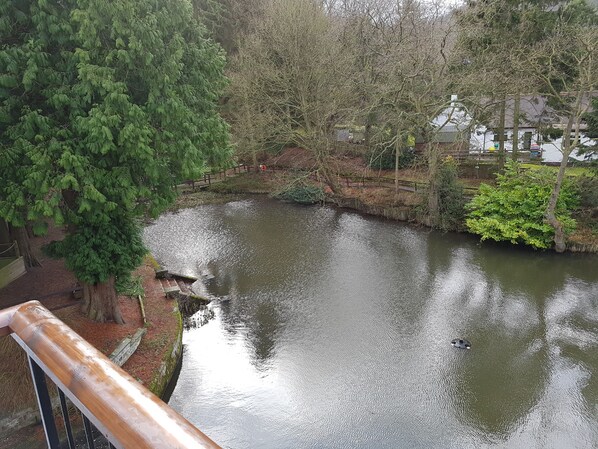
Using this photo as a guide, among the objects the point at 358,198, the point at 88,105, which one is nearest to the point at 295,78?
the point at 358,198

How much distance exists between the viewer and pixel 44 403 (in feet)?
4.14

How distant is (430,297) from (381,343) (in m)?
3.11

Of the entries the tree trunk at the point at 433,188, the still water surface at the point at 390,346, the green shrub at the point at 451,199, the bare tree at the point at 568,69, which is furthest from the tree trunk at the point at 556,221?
the tree trunk at the point at 433,188

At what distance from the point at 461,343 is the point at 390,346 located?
5.64ft

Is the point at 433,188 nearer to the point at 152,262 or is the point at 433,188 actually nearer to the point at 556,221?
the point at 556,221

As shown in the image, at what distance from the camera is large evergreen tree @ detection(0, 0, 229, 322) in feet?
22.6

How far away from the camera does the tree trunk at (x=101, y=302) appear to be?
33.1 ft

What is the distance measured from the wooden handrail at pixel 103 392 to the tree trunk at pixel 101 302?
31.5 feet

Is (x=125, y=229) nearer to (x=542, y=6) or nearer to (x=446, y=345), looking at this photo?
(x=446, y=345)

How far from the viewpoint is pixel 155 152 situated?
26.9 feet

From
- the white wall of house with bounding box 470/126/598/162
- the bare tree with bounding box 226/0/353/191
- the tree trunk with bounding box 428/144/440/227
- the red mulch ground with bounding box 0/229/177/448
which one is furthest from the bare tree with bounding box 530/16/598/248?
the red mulch ground with bounding box 0/229/177/448

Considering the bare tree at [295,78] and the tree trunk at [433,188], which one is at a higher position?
the bare tree at [295,78]

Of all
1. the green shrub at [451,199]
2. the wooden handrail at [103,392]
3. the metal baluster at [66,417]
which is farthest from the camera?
the green shrub at [451,199]

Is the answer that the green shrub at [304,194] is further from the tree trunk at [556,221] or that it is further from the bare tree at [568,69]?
the bare tree at [568,69]
